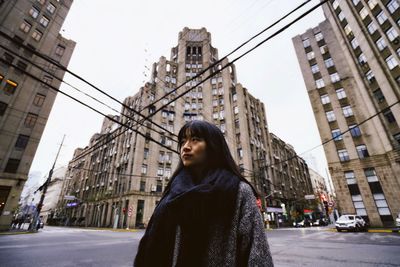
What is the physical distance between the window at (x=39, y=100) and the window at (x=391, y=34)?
45.4m

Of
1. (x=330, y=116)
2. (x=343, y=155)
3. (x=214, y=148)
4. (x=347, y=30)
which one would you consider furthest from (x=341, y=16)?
(x=214, y=148)

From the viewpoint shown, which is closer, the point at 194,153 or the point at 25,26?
the point at 194,153

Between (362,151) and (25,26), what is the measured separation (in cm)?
4827

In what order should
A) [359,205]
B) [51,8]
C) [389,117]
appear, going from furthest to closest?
[51,8]
[359,205]
[389,117]

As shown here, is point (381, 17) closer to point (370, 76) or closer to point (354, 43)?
point (354, 43)

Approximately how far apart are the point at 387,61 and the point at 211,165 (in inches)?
1307

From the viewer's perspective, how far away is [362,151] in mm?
Result: 24750

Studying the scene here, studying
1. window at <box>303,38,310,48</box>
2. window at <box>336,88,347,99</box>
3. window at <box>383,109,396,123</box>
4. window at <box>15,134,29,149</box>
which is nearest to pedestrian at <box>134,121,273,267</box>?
window at <box>15,134,29,149</box>

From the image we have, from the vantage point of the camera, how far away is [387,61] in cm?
2344

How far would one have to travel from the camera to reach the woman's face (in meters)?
1.66

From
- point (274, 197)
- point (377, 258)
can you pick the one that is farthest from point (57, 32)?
point (274, 197)

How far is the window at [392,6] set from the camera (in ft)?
73.7

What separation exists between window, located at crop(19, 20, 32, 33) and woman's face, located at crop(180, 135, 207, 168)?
118 ft

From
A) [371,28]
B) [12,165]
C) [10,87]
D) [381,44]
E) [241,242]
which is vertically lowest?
[241,242]
